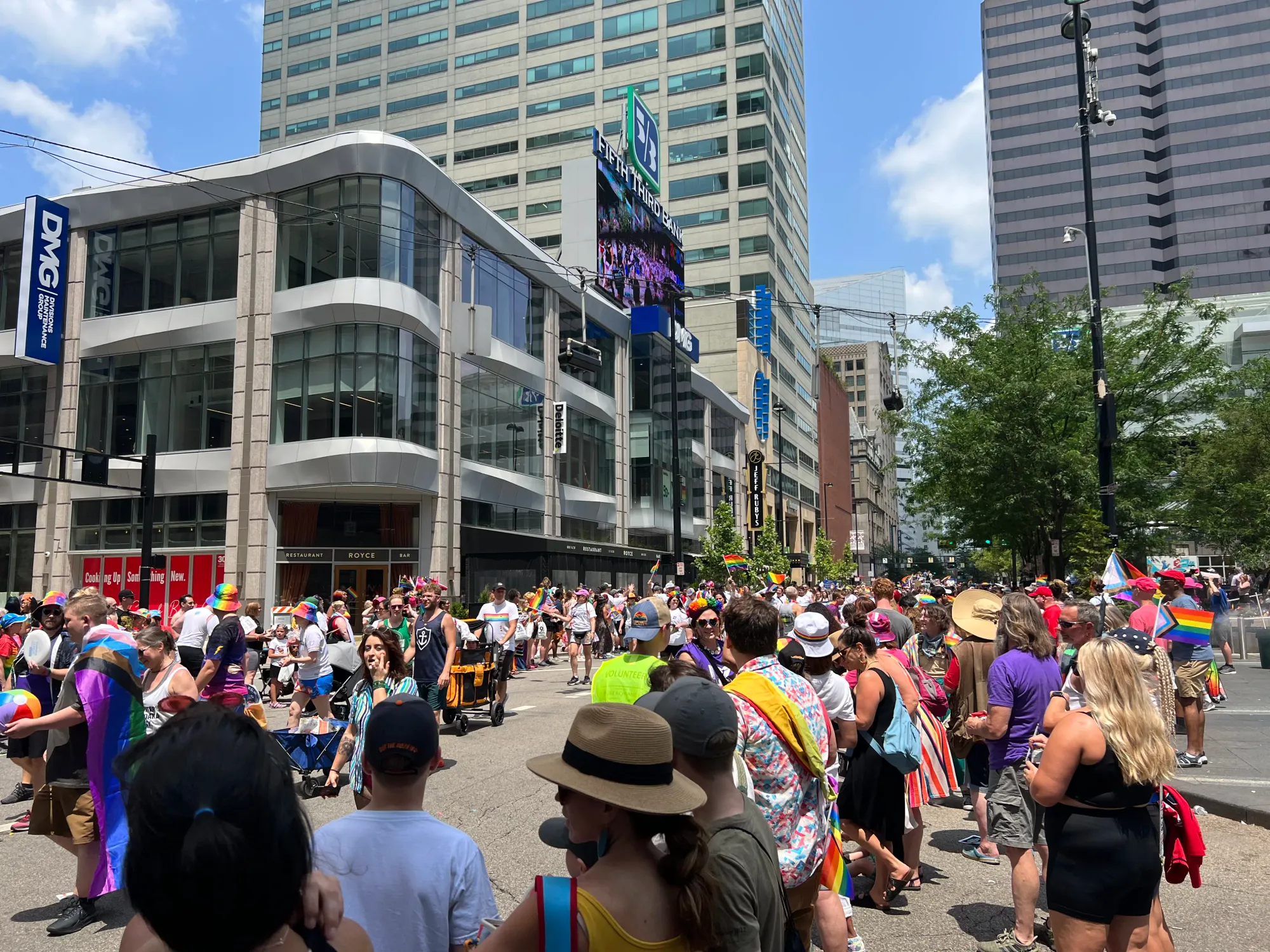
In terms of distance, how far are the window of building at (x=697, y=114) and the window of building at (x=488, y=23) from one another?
50.8 ft

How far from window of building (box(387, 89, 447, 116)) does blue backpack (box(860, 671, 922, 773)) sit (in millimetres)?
78265

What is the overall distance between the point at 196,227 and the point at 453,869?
33066 millimetres

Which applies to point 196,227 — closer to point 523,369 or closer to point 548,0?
point 523,369

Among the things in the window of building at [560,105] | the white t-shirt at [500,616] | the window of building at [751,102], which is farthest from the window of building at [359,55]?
the white t-shirt at [500,616]

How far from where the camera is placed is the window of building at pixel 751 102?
6706cm

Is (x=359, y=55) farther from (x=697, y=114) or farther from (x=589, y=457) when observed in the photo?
(x=589, y=457)

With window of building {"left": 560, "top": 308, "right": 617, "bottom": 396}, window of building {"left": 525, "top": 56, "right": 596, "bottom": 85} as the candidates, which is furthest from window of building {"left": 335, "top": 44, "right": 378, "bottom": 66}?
window of building {"left": 560, "top": 308, "right": 617, "bottom": 396}

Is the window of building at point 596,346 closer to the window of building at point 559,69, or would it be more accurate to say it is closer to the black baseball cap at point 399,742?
the window of building at point 559,69

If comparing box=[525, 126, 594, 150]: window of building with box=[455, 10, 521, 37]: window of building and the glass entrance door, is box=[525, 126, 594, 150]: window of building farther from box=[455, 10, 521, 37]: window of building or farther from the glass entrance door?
the glass entrance door

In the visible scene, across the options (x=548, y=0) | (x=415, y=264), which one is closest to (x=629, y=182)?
(x=415, y=264)

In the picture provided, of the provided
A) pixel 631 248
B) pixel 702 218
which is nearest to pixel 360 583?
pixel 631 248

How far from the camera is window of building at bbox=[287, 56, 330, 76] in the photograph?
79750 millimetres

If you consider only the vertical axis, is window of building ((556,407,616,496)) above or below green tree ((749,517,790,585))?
above

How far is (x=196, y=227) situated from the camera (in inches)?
1216
